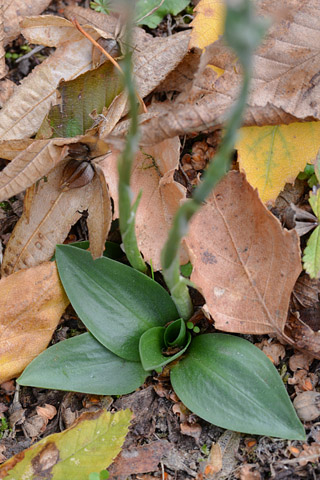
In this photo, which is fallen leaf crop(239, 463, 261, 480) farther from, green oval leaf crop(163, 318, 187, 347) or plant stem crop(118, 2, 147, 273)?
plant stem crop(118, 2, 147, 273)

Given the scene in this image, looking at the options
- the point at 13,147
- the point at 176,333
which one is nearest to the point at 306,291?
the point at 176,333

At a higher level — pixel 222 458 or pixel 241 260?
pixel 241 260

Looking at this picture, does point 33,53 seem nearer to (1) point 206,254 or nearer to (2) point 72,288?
(2) point 72,288

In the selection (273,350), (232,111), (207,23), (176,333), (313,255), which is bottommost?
(273,350)

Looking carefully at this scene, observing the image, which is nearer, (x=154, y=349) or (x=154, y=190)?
(x=154, y=349)

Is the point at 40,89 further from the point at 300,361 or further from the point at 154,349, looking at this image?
the point at 300,361

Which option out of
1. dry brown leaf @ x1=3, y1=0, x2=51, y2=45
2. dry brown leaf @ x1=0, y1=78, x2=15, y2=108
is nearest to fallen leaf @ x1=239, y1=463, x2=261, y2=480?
dry brown leaf @ x1=0, y1=78, x2=15, y2=108

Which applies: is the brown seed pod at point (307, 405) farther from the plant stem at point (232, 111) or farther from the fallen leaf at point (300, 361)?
the plant stem at point (232, 111)
